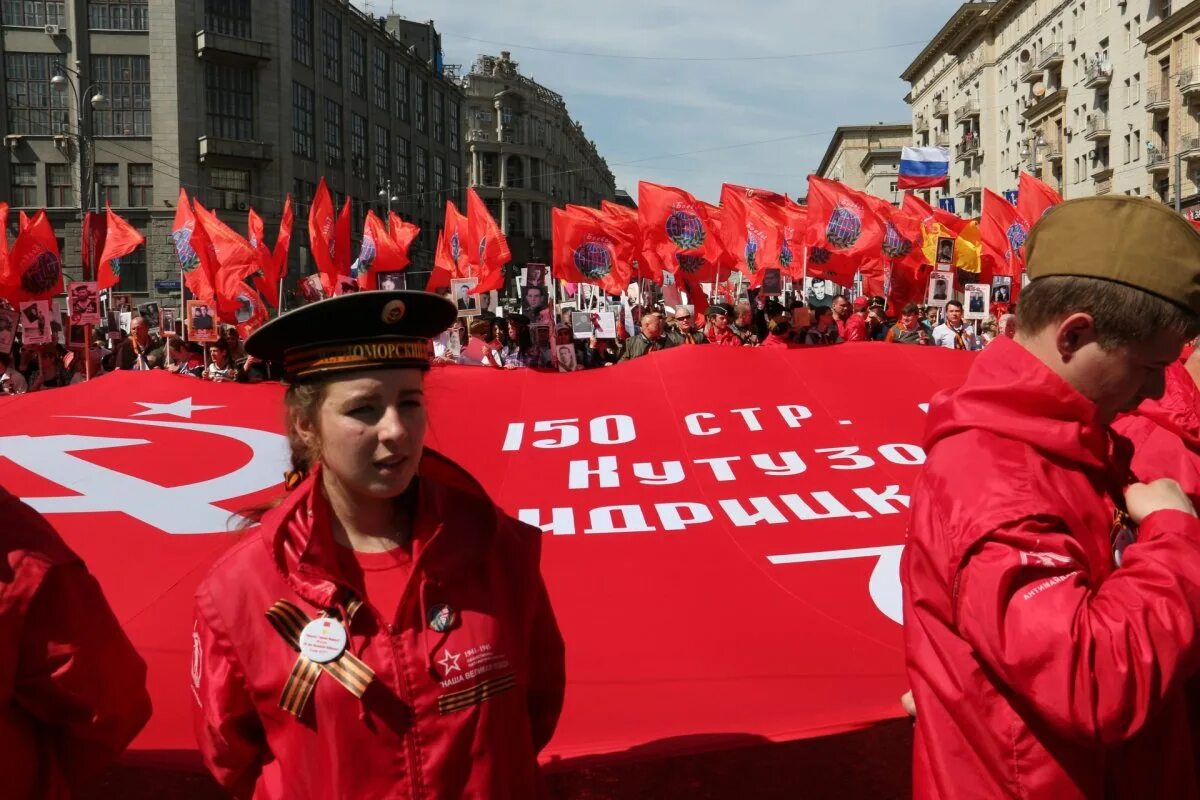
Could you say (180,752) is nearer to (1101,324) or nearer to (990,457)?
(990,457)

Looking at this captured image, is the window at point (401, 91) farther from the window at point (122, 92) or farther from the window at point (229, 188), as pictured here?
the window at point (122, 92)

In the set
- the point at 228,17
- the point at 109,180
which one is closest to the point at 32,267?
the point at 109,180

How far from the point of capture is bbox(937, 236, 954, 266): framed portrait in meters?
17.1

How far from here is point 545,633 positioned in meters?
2.14

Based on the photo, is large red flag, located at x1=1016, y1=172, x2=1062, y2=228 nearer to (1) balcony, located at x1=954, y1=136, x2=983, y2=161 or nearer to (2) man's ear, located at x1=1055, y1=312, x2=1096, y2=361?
(2) man's ear, located at x1=1055, y1=312, x2=1096, y2=361

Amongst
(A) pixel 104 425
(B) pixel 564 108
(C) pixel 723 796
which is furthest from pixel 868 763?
(B) pixel 564 108

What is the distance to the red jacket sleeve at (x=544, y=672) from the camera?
6.99 ft

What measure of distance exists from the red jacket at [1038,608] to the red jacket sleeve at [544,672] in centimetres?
71

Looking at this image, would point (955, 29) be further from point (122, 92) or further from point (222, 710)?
point (222, 710)

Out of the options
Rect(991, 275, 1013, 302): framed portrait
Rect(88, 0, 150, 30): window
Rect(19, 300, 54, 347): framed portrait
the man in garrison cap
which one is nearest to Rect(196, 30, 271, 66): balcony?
Rect(88, 0, 150, 30): window

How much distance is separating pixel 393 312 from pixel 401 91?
75054 mm

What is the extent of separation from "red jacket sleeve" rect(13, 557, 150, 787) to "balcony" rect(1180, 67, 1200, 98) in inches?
2004

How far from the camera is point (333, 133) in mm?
61188

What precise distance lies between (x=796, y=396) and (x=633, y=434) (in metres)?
0.93
